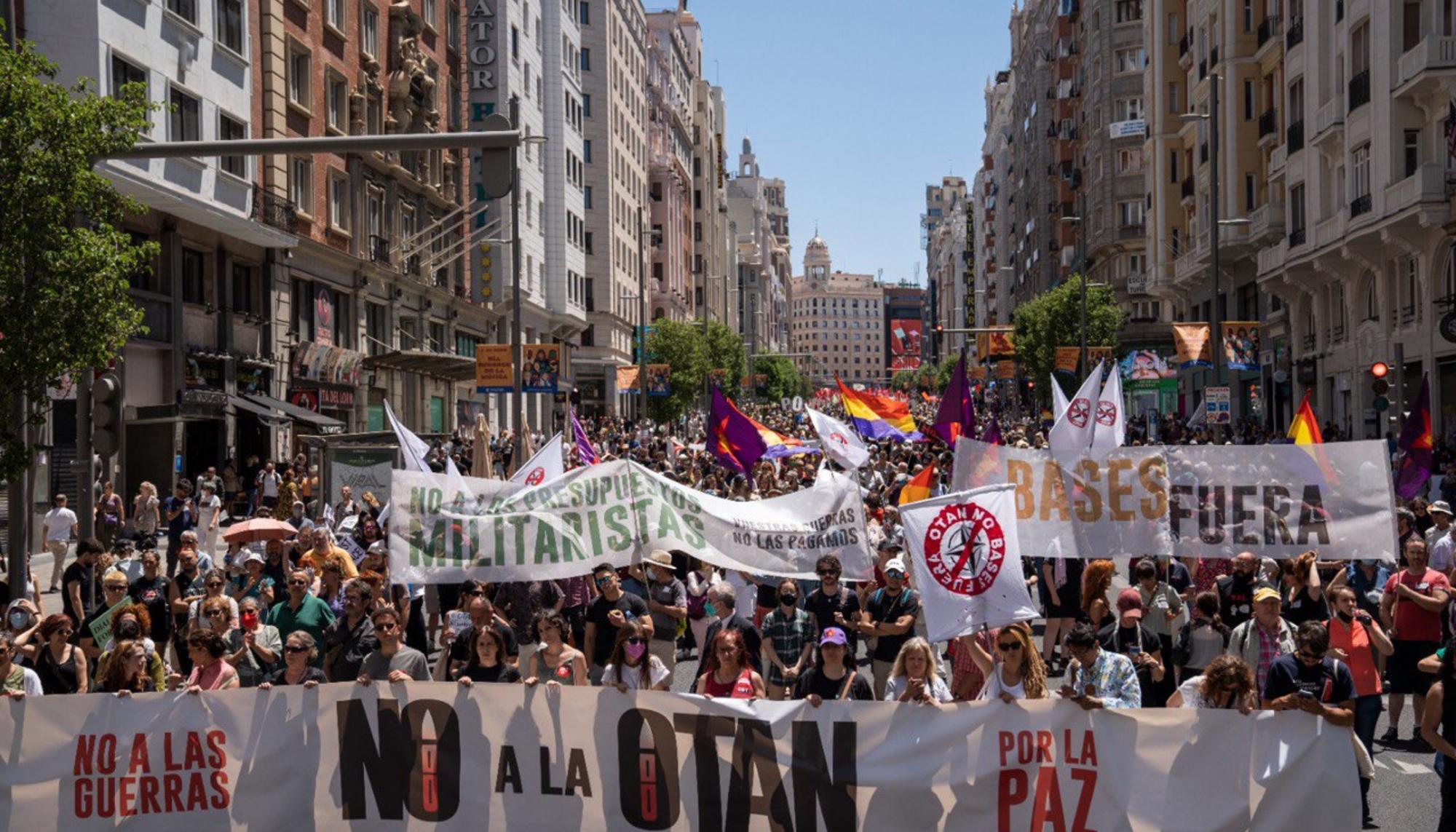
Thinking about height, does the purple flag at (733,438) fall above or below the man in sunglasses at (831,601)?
above

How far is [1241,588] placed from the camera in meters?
13.5

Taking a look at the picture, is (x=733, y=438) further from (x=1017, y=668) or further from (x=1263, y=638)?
(x=1017, y=668)

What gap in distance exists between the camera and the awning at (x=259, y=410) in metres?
34.2

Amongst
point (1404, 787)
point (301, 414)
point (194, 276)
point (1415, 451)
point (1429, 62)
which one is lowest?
point (1404, 787)

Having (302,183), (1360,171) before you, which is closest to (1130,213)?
(1360,171)

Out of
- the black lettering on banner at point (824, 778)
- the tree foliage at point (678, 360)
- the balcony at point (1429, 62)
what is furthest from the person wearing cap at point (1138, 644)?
the tree foliage at point (678, 360)

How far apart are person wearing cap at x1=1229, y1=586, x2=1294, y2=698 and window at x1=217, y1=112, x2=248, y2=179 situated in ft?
88.8

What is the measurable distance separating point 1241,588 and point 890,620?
3412 millimetres

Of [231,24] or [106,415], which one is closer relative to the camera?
[106,415]

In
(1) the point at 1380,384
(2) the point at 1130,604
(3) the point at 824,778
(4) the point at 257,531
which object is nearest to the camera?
(3) the point at 824,778

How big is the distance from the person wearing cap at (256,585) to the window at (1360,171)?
32.4 meters

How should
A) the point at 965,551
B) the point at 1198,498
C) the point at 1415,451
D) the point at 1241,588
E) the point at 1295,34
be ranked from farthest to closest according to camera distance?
the point at 1295,34 → the point at 1415,451 → the point at 1241,588 → the point at 1198,498 → the point at 965,551

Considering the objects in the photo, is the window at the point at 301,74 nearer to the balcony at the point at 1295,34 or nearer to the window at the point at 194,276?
the window at the point at 194,276

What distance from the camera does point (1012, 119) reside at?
130875mm
